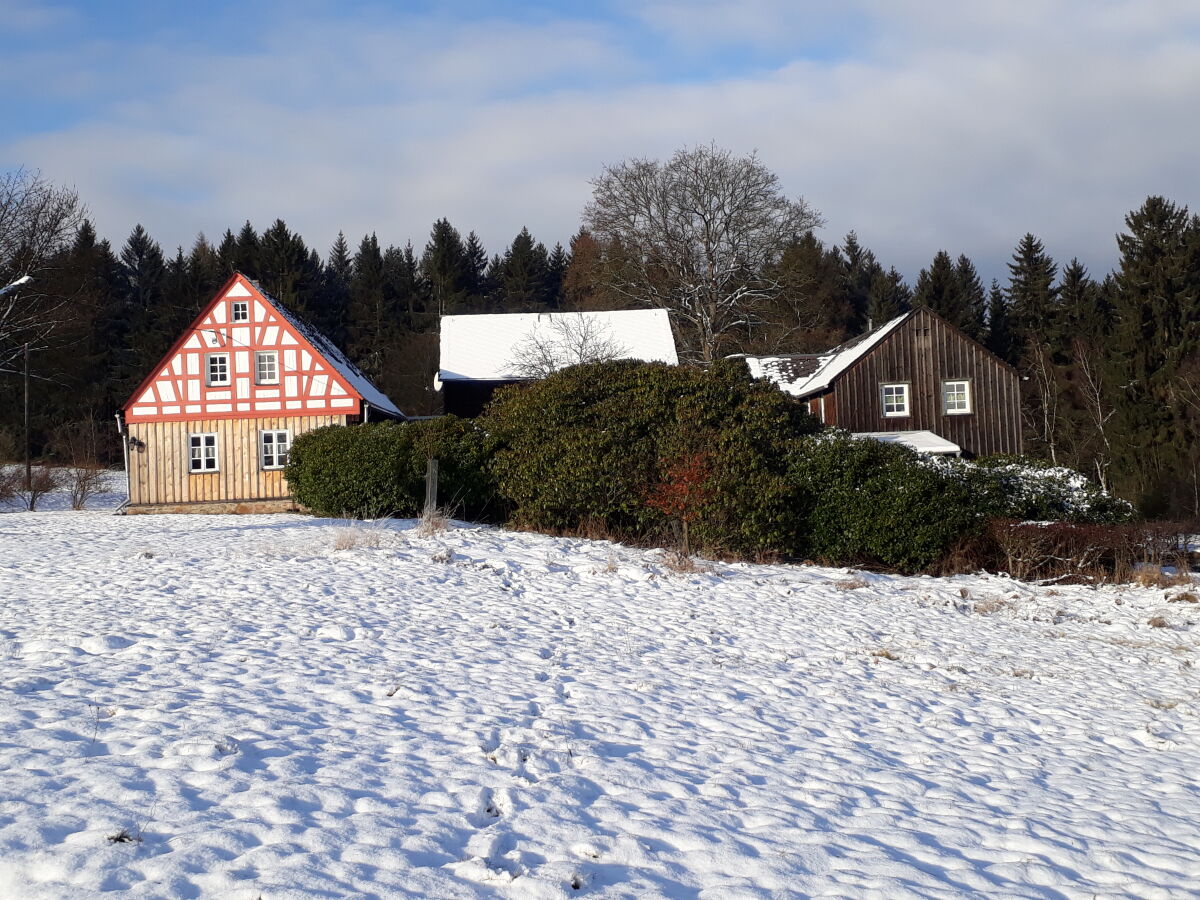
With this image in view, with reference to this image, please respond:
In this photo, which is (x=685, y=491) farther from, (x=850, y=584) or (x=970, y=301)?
(x=970, y=301)

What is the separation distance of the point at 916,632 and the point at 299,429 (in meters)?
19.2

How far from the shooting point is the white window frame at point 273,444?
25.5 meters

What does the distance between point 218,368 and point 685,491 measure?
15.8 m

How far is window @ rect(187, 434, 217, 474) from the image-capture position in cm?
2545

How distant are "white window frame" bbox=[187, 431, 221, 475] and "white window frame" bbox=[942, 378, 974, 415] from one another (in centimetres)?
2283

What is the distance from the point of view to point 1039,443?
42.7 meters

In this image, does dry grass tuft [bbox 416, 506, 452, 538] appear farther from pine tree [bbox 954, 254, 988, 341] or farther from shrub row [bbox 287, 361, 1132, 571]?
pine tree [bbox 954, 254, 988, 341]

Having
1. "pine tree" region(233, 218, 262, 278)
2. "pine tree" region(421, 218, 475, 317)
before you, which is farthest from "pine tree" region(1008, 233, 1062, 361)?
"pine tree" region(233, 218, 262, 278)

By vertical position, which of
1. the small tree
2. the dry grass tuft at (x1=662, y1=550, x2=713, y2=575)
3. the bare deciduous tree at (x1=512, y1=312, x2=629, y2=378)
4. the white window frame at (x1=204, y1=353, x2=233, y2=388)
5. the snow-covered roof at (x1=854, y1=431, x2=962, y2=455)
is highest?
the bare deciduous tree at (x1=512, y1=312, x2=629, y2=378)

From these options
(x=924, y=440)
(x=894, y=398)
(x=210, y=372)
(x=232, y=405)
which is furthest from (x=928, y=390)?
(x=210, y=372)

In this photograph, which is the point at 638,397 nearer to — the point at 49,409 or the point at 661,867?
the point at 661,867

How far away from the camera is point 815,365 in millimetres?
34781

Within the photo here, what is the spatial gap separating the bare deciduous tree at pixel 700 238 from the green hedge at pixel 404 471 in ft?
65.3

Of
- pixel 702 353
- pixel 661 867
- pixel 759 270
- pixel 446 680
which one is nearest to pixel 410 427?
pixel 446 680
